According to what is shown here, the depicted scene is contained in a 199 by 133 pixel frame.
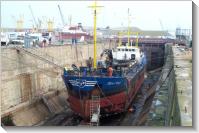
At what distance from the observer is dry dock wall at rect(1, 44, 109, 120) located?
567 inches

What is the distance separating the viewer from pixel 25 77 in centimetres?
1625

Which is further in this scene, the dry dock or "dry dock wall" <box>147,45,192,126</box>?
the dry dock

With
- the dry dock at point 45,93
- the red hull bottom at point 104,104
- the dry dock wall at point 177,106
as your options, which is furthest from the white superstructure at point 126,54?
the dry dock wall at point 177,106

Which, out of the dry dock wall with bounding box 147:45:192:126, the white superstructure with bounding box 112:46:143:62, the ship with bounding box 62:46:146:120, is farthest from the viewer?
the white superstructure with bounding box 112:46:143:62

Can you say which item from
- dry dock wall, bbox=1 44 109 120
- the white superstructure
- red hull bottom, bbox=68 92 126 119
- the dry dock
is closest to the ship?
red hull bottom, bbox=68 92 126 119

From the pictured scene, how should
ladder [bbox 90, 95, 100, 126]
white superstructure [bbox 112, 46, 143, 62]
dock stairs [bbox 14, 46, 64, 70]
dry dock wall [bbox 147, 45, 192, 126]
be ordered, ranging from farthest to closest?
1. white superstructure [bbox 112, 46, 143, 62]
2. dock stairs [bbox 14, 46, 64, 70]
3. ladder [bbox 90, 95, 100, 126]
4. dry dock wall [bbox 147, 45, 192, 126]

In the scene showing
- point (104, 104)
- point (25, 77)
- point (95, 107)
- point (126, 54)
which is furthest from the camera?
point (126, 54)

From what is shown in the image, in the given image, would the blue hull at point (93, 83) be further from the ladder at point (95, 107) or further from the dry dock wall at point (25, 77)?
the dry dock wall at point (25, 77)

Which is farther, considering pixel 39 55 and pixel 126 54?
pixel 126 54

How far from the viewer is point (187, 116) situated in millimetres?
7504

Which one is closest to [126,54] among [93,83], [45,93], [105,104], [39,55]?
[39,55]

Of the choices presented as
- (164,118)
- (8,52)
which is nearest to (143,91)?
(8,52)

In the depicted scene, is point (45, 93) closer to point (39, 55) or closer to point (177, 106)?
point (39, 55)

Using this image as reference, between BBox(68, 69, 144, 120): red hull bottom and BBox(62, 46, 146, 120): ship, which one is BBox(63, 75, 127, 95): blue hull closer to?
BBox(62, 46, 146, 120): ship
